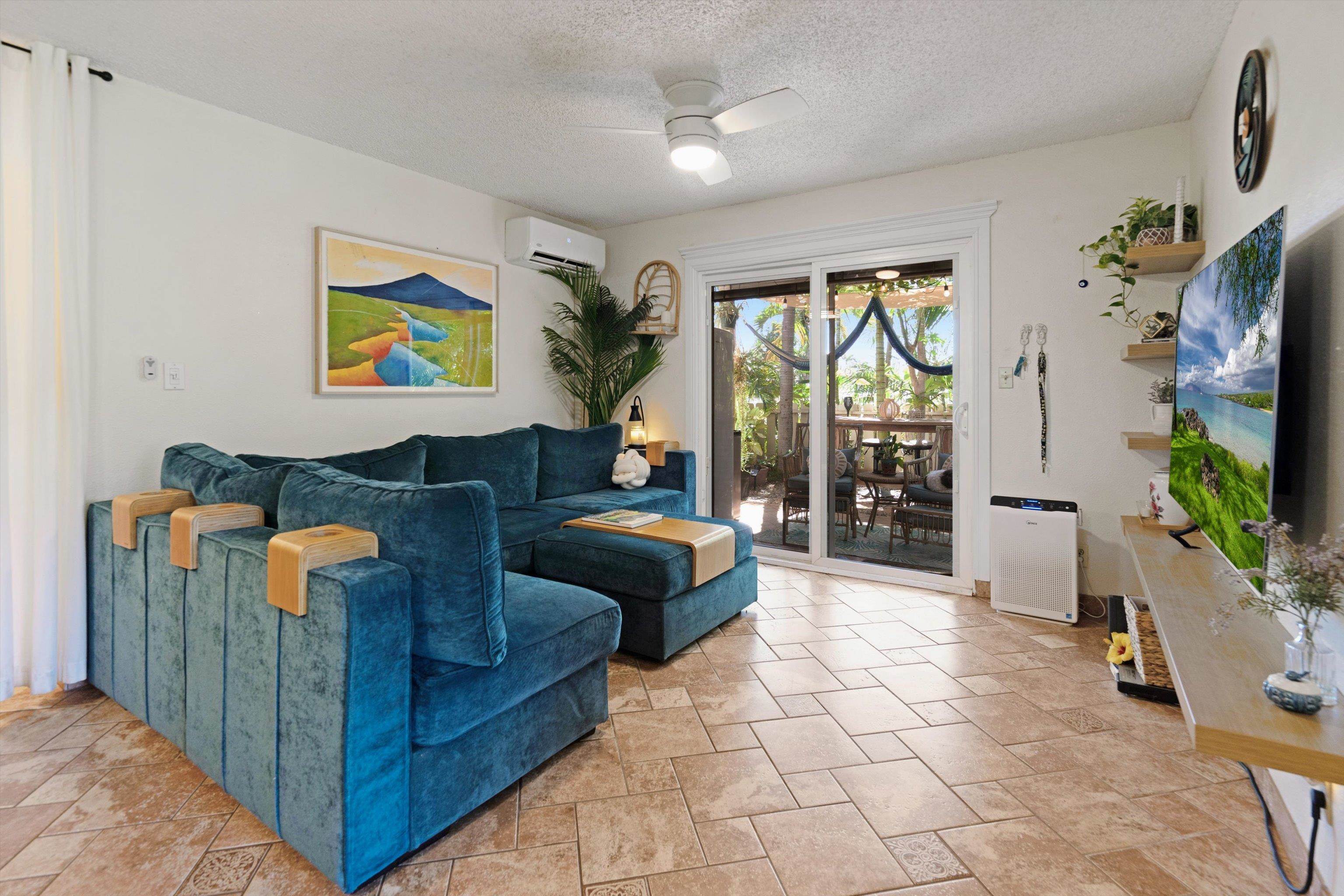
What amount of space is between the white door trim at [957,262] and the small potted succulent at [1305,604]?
2.53m

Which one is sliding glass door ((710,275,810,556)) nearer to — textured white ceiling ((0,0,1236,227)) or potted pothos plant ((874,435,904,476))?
potted pothos plant ((874,435,904,476))

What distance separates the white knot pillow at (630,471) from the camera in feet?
14.4

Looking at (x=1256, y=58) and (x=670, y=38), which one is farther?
(x=670, y=38)

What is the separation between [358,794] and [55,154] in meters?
2.64

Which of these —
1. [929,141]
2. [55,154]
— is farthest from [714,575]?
[55,154]

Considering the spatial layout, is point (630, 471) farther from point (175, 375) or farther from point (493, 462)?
point (175, 375)

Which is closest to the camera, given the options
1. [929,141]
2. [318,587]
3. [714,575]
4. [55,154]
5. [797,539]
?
[318,587]

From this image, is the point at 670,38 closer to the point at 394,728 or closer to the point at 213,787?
the point at 394,728

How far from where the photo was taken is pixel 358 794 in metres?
1.45

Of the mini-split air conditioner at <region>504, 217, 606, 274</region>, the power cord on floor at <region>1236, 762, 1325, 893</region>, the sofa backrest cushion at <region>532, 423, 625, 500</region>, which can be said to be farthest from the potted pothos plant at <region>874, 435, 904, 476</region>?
the power cord on floor at <region>1236, 762, 1325, 893</region>

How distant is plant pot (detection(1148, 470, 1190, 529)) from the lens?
107 inches

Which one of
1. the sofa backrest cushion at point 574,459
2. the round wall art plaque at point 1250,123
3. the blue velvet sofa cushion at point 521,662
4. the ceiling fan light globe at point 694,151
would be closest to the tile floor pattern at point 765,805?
the blue velvet sofa cushion at point 521,662

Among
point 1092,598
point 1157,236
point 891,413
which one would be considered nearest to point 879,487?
point 891,413

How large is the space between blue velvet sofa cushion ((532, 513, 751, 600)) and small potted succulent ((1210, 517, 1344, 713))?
185 cm
